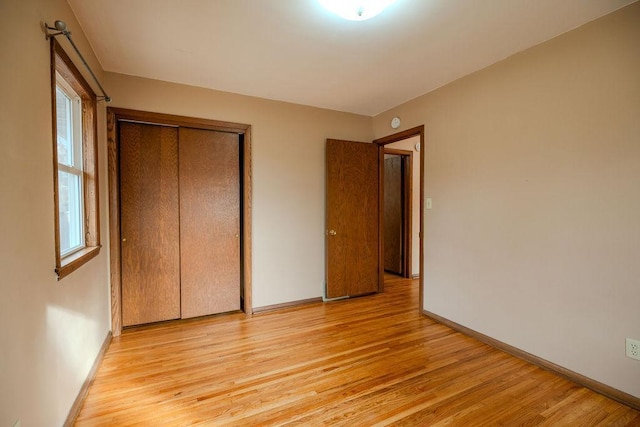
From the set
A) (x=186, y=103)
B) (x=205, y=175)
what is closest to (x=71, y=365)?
(x=205, y=175)

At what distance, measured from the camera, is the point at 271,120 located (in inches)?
131

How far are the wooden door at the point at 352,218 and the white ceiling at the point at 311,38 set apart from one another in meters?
0.94

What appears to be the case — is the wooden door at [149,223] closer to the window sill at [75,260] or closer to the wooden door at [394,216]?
the window sill at [75,260]

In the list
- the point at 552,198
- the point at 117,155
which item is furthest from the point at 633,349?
the point at 117,155

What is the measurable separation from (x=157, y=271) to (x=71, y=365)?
1329 millimetres

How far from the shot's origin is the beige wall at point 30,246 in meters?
1.08

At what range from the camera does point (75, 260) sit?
1749mm

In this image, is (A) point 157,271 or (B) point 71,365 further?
(A) point 157,271

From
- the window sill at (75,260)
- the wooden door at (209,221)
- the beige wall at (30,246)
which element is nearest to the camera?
the beige wall at (30,246)

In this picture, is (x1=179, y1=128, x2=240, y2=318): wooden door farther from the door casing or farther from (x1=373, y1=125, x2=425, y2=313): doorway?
the door casing

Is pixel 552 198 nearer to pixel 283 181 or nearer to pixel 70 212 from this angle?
pixel 283 181

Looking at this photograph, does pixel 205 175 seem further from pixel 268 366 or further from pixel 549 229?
pixel 549 229

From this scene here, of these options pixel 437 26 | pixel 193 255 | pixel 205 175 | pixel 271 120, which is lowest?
pixel 193 255

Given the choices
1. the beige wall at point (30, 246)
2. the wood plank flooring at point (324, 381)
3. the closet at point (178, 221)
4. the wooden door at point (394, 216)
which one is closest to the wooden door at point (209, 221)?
the closet at point (178, 221)
